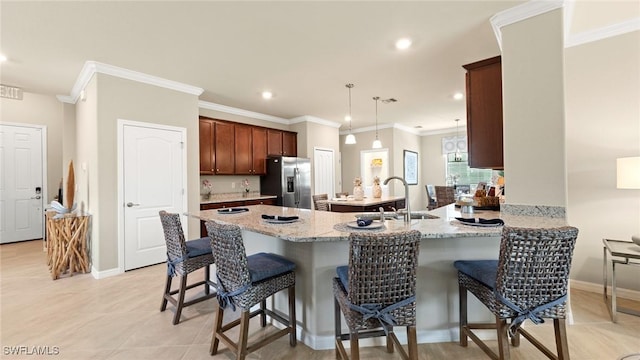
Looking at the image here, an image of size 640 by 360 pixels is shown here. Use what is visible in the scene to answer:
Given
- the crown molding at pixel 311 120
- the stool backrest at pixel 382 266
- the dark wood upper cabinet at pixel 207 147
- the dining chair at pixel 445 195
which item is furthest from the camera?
the dining chair at pixel 445 195

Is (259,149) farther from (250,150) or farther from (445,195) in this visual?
(445,195)

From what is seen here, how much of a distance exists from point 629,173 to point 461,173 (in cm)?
604

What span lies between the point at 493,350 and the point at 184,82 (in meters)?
4.55

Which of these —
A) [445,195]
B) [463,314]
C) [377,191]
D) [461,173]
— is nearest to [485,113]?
[463,314]

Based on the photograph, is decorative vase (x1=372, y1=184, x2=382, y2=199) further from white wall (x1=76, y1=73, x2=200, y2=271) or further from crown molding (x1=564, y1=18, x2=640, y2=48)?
white wall (x1=76, y1=73, x2=200, y2=271)

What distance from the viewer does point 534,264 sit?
4.82ft

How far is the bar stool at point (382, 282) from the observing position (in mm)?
1388

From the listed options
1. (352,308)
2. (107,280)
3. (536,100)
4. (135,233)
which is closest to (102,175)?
(135,233)

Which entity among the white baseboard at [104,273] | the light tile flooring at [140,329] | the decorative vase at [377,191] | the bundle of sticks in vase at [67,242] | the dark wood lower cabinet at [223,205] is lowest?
the light tile flooring at [140,329]

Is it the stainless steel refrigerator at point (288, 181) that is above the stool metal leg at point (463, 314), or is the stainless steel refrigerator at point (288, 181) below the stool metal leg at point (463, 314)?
→ above

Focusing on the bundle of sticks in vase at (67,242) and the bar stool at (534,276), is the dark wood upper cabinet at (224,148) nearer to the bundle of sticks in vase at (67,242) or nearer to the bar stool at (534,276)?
the bundle of sticks in vase at (67,242)

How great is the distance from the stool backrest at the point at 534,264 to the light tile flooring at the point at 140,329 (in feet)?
2.25

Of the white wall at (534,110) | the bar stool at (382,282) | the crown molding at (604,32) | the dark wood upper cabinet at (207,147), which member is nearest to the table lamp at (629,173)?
the white wall at (534,110)

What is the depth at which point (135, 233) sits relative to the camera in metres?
3.74
